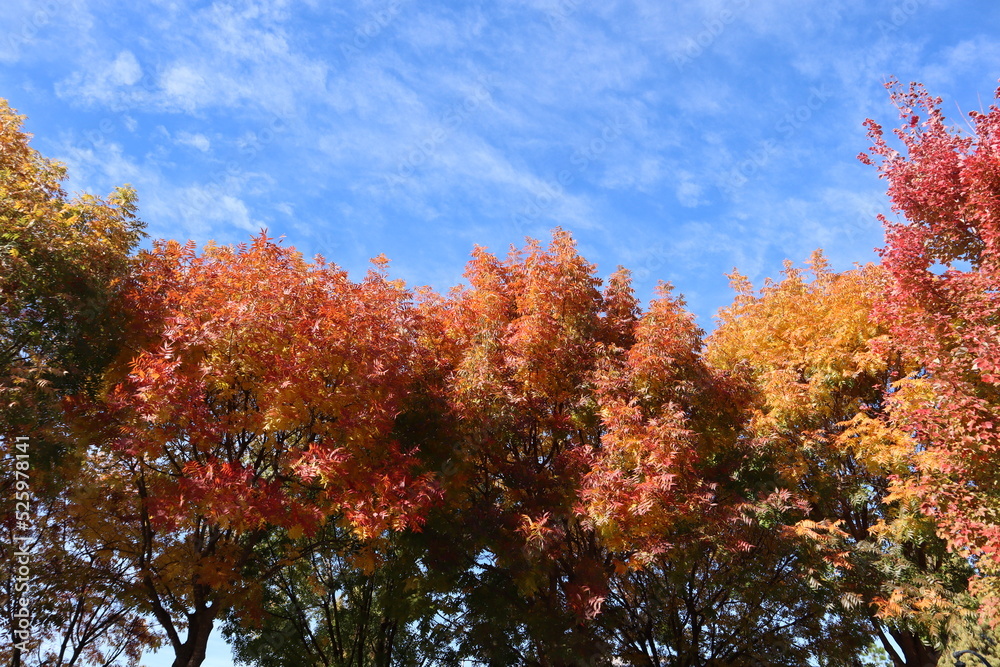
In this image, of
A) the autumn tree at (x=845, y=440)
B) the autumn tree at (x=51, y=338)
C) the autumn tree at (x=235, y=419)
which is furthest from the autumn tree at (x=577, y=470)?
the autumn tree at (x=51, y=338)

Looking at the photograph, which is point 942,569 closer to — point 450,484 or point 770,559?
point 770,559

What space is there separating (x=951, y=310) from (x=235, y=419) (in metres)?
10.5

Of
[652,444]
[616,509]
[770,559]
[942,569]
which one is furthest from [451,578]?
[942,569]

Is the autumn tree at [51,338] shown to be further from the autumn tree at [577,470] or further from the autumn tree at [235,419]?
the autumn tree at [577,470]

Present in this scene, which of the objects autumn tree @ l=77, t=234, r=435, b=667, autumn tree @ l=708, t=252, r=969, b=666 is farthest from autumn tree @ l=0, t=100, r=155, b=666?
autumn tree @ l=708, t=252, r=969, b=666

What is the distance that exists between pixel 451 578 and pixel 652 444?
4.03 metres

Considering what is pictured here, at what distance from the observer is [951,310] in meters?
10.3

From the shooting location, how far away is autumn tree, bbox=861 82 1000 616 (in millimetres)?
9562

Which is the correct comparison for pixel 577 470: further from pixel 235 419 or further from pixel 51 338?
pixel 51 338

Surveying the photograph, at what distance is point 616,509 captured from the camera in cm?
1026

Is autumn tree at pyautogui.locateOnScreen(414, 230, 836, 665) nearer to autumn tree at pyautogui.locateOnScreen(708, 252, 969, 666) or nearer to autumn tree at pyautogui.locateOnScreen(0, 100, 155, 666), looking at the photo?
autumn tree at pyautogui.locateOnScreen(708, 252, 969, 666)

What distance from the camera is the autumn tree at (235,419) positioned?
944 centimetres

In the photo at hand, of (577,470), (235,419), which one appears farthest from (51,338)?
(577,470)

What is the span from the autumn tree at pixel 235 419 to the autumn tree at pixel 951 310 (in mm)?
7331
